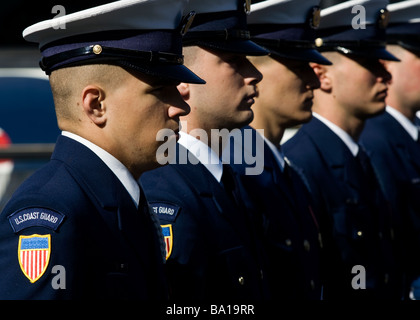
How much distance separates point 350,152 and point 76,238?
2.93 meters

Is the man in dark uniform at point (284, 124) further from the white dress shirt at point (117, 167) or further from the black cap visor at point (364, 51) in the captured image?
the white dress shirt at point (117, 167)

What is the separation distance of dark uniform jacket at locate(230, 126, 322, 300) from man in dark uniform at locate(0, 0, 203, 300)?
119cm

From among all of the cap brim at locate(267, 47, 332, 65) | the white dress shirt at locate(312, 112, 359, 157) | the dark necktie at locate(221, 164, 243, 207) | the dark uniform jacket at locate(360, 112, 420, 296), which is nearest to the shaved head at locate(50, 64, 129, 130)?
the dark necktie at locate(221, 164, 243, 207)

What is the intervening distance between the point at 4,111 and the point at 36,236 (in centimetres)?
659

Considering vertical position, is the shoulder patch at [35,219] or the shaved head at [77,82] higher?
the shaved head at [77,82]

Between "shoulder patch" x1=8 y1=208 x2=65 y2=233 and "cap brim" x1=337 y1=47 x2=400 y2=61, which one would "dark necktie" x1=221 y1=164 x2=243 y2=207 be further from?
"cap brim" x1=337 y1=47 x2=400 y2=61

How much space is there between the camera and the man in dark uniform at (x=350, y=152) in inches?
211

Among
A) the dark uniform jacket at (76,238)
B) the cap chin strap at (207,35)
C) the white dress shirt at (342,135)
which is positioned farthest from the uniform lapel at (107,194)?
the white dress shirt at (342,135)

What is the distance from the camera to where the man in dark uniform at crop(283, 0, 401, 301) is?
17.6 ft

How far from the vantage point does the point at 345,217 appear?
5.40m

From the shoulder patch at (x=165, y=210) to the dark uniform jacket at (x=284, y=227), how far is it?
2.43ft
